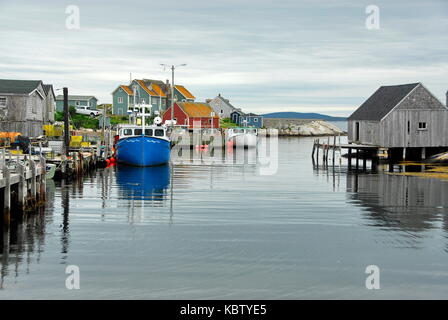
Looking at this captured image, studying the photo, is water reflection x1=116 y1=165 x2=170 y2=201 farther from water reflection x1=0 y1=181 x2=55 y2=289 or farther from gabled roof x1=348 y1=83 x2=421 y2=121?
gabled roof x1=348 y1=83 x2=421 y2=121

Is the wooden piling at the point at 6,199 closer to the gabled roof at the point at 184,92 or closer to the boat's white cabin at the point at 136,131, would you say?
the boat's white cabin at the point at 136,131

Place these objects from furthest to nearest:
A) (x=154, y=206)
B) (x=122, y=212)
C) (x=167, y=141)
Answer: (x=167, y=141), (x=154, y=206), (x=122, y=212)

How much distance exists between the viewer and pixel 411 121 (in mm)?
61438

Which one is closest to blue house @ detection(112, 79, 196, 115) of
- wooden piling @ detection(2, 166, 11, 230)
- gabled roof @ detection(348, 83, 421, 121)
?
gabled roof @ detection(348, 83, 421, 121)

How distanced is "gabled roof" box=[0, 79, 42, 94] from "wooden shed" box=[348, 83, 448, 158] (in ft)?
120

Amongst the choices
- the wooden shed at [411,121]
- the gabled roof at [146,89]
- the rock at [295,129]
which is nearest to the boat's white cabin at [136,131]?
the wooden shed at [411,121]

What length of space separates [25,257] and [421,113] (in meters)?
50.6

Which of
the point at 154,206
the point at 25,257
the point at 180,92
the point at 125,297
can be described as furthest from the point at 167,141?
the point at 180,92

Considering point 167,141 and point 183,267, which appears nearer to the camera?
point 183,267

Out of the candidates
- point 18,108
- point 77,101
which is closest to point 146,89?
point 77,101

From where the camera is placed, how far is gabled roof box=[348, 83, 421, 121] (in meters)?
61.3
